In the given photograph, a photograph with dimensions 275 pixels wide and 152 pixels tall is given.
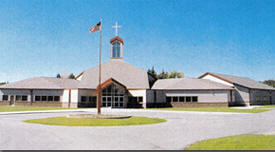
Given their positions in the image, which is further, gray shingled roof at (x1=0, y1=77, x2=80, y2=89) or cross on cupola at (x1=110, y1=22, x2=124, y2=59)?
cross on cupola at (x1=110, y1=22, x2=124, y2=59)

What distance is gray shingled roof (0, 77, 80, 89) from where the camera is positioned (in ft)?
143

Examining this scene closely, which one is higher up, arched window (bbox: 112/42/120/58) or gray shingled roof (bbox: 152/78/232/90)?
arched window (bbox: 112/42/120/58)

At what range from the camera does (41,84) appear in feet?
146

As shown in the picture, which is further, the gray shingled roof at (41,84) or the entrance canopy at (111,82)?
the gray shingled roof at (41,84)

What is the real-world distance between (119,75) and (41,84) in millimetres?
15825

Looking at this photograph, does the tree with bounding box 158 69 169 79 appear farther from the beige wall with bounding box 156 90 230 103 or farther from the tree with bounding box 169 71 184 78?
the beige wall with bounding box 156 90 230 103

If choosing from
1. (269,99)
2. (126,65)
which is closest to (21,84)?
(126,65)

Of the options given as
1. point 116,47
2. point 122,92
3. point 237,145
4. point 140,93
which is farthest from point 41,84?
point 237,145

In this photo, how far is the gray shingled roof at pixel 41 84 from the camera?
143ft

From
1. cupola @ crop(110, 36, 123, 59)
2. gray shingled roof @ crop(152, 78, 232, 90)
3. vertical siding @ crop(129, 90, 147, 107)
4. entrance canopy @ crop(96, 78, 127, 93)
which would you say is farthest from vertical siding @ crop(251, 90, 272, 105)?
cupola @ crop(110, 36, 123, 59)

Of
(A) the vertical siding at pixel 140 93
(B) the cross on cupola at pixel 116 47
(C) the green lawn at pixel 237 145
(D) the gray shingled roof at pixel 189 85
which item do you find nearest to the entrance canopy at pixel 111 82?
(A) the vertical siding at pixel 140 93

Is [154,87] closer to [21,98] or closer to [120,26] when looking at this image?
[120,26]

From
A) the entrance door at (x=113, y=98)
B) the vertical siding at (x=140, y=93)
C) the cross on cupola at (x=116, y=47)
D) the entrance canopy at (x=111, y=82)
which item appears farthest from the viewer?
the cross on cupola at (x=116, y=47)

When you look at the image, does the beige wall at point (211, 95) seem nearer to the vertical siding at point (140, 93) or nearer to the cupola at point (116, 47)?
the vertical siding at point (140, 93)
